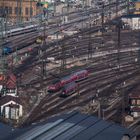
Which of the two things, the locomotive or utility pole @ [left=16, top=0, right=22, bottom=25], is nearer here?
the locomotive

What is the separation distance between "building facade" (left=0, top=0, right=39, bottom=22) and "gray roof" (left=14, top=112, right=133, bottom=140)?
21.3 m

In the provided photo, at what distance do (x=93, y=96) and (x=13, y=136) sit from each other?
5.67 metres

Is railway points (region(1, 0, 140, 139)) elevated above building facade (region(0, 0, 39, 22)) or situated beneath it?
situated beneath

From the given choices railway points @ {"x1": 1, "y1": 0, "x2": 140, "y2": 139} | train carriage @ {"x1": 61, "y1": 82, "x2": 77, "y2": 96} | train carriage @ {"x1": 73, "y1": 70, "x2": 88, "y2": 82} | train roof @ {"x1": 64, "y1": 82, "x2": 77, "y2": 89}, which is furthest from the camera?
train carriage @ {"x1": 73, "y1": 70, "x2": 88, "y2": 82}

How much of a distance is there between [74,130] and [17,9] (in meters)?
22.5

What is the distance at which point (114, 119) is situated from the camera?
11.6 meters

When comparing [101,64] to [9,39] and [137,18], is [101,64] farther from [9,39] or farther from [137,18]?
[137,18]

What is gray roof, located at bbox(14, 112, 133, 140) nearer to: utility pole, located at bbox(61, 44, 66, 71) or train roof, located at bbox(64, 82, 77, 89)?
train roof, located at bbox(64, 82, 77, 89)

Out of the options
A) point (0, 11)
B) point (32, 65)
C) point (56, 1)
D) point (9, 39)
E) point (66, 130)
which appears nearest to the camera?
point (66, 130)

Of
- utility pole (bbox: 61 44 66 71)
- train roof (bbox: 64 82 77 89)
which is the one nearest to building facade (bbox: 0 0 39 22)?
utility pole (bbox: 61 44 66 71)

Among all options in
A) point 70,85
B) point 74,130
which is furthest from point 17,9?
point 74,130

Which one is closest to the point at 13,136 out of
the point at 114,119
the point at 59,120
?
the point at 59,120

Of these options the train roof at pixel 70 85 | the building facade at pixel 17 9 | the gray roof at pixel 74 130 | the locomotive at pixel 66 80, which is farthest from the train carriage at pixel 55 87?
the building facade at pixel 17 9

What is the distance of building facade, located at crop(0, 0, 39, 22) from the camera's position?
2973 cm
